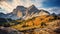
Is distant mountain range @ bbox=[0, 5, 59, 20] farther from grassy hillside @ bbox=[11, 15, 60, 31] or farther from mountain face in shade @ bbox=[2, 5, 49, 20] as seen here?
grassy hillside @ bbox=[11, 15, 60, 31]

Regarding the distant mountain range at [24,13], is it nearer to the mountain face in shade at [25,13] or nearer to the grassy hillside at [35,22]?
the mountain face in shade at [25,13]

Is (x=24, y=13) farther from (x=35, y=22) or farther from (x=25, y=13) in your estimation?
(x=35, y=22)

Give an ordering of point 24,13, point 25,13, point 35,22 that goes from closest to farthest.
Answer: point 35,22, point 25,13, point 24,13

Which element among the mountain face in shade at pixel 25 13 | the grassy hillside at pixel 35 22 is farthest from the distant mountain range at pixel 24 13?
the grassy hillside at pixel 35 22

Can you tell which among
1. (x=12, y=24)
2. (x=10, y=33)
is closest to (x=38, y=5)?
(x=12, y=24)

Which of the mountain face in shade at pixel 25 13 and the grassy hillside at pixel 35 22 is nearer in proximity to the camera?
the grassy hillside at pixel 35 22

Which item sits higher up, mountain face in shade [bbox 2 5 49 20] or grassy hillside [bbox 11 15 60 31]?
mountain face in shade [bbox 2 5 49 20]

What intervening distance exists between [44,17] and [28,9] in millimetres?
2109

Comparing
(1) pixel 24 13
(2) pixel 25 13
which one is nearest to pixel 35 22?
(2) pixel 25 13

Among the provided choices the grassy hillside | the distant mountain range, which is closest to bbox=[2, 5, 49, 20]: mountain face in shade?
the distant mountain range

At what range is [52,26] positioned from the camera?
619 inches

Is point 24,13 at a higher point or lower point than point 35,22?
higher

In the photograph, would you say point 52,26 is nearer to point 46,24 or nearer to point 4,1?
point 46,24

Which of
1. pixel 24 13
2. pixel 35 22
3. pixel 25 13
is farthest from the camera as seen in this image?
pixel 24 13
